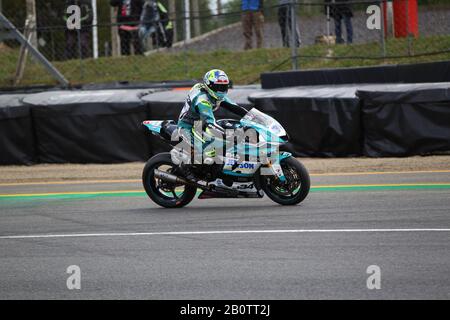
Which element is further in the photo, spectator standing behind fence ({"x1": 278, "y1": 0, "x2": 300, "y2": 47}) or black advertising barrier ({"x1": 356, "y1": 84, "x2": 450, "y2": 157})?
spectator standing behind fence ({"x1": 278, "y1": 0, "x2": 300, "y2": 47})

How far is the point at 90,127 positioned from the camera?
17469 millimetres

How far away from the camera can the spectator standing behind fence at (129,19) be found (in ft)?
71.6

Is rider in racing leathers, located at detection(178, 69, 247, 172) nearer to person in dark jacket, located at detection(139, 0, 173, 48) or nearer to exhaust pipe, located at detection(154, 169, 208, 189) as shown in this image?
exhaust pipe, located at detection(154, 169, 208, 189)

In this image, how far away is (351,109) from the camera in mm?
16062

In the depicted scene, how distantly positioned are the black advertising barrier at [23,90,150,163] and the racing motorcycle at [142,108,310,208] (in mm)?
5632

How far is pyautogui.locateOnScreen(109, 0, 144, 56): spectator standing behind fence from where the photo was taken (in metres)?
21.8

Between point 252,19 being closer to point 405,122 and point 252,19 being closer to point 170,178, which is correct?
point 405,122

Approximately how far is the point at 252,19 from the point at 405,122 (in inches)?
252

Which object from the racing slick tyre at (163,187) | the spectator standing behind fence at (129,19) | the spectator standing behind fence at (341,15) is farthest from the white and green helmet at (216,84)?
the spectator standing behind fence at (129,19)

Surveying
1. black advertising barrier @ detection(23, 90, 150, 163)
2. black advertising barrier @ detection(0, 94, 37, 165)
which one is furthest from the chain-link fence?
black advertising barrier @ detection(0, 94, 37, 165)

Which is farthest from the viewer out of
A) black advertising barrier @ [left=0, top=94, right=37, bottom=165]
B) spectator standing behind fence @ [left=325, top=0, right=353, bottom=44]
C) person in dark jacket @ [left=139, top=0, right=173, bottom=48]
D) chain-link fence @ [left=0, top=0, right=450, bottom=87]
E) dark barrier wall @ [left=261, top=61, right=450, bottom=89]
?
person in dark jacket @ [left=139, top=0, right=173, bottom=48]

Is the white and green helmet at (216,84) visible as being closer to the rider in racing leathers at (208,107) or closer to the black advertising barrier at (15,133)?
the rider in racing leathers at (208,107)

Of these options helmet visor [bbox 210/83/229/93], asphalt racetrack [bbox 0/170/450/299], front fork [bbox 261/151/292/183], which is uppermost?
helmet visor [bbox 210/83/229/93]
